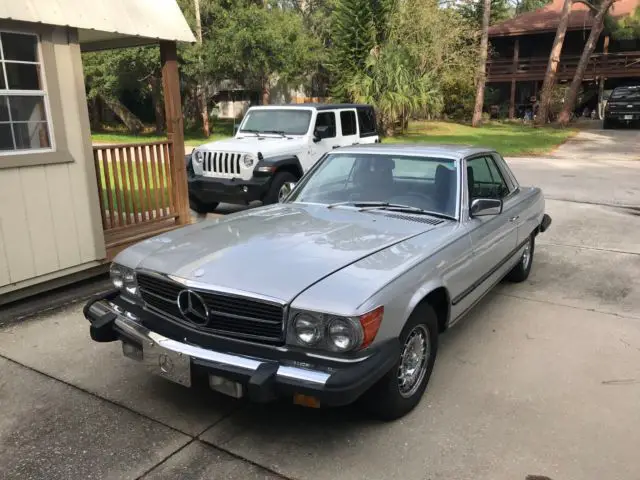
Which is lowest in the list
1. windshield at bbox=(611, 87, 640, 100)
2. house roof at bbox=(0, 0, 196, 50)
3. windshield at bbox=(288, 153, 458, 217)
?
windshield at bbox=(288, 153, 458, 217)

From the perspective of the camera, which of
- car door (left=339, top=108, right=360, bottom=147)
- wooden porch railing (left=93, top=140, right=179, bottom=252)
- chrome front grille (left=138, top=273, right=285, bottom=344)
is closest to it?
chrome front grille (left=138, top=273, right=285, bottom=344)

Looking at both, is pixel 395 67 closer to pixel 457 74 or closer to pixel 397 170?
pixel 457 74

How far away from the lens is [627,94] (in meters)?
26.9

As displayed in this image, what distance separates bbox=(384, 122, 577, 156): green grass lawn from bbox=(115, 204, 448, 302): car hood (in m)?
14.5

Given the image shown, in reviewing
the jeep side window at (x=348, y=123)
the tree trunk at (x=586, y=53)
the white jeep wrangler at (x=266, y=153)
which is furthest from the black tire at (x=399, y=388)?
the tree trunk at (x=586, y=53)

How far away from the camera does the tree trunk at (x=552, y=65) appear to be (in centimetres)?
2623

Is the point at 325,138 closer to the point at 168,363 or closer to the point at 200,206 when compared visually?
the point at 200,206

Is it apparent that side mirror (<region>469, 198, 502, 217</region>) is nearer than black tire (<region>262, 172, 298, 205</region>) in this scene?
Yes

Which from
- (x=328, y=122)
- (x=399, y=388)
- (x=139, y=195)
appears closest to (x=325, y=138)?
(x=328, y=122)

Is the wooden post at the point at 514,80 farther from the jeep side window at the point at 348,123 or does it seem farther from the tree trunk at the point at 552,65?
the jeep side window at the point at 348,123

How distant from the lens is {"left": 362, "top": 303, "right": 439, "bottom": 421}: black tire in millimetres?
3113

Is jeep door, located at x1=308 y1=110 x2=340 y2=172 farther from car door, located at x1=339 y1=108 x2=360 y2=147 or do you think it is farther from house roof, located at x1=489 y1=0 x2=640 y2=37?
house roof, located at x1=489 y1=0 x2=640 y2=37

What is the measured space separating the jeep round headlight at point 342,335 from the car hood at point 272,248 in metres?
0.26

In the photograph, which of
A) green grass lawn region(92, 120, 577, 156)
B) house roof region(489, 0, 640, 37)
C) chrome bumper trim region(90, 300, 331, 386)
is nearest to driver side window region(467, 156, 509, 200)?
chrome bumper trim region(90, 300, 331, 386)
